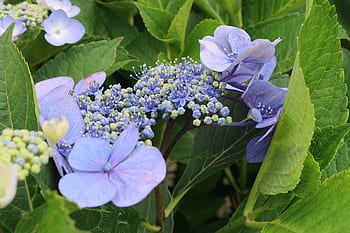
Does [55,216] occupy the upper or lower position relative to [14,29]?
upper

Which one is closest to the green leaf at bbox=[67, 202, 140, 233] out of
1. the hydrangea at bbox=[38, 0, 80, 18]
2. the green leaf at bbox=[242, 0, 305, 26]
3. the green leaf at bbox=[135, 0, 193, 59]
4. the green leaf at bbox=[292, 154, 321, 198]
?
the green leaf at bbox=[292, 154, 321, 198]

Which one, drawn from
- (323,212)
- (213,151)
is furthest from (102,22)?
(323,212)

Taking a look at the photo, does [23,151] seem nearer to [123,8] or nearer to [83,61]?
[83,61]

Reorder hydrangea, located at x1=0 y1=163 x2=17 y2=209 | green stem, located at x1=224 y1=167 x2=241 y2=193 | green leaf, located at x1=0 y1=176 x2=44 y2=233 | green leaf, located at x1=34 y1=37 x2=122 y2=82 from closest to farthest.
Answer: hydrangea, located at x1=0 y1=163 x2=17 y2=209, green leaf, located at x1=0 y1=176 x2=44 y2=233, green leaf, located at x1=34 y1=37 x2=122 y2=82, green stem, located at x1=224 y1=167 x2=241 y2=193

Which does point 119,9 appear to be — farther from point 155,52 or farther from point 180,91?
point 180,91

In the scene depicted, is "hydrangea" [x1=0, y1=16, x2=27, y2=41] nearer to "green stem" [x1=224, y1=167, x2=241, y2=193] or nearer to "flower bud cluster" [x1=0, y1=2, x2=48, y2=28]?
"flower bud cluster" [x1=0, y1=2, x2=48, y2=28]

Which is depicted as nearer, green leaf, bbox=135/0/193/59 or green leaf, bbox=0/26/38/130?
green leaf, bbox=0/26/38/130

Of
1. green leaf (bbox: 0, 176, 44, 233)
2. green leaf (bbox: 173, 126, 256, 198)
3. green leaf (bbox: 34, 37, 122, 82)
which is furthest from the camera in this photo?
green leaf (bbox: 34, 37, 122, 82)

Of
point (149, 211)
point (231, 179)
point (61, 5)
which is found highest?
point (61, 5)
